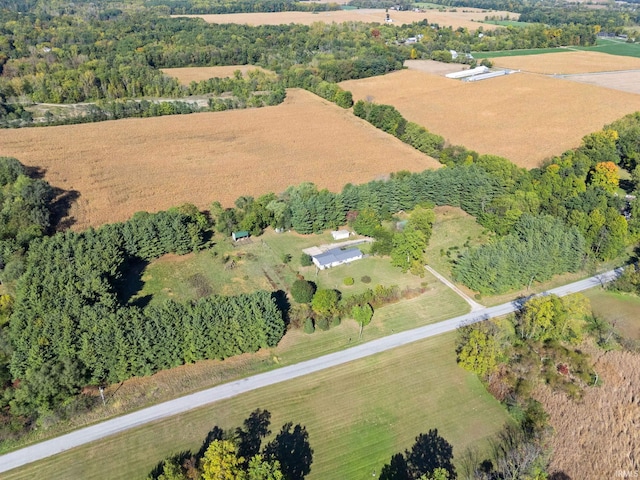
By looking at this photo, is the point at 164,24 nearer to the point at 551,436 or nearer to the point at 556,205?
the point at 556,205

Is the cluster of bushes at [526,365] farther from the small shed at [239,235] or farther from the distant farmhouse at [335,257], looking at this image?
the small shed at [239,235]

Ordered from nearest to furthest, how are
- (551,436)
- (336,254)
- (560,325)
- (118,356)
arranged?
(551,436), (118,356), (560,325), (336,254)

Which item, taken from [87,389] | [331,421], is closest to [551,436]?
[331,421]

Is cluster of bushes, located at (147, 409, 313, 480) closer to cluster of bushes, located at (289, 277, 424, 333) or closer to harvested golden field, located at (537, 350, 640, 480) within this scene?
cluster of bushes, located at (289, 277, 424, 333)

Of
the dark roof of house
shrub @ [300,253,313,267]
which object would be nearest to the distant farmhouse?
the dark roof of house

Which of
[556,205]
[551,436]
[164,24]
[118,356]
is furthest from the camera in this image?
[164,24]

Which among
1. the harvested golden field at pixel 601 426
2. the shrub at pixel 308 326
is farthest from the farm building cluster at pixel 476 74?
the shrub at pixel 308 326

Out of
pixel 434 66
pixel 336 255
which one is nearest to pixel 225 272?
pixel 336 255
